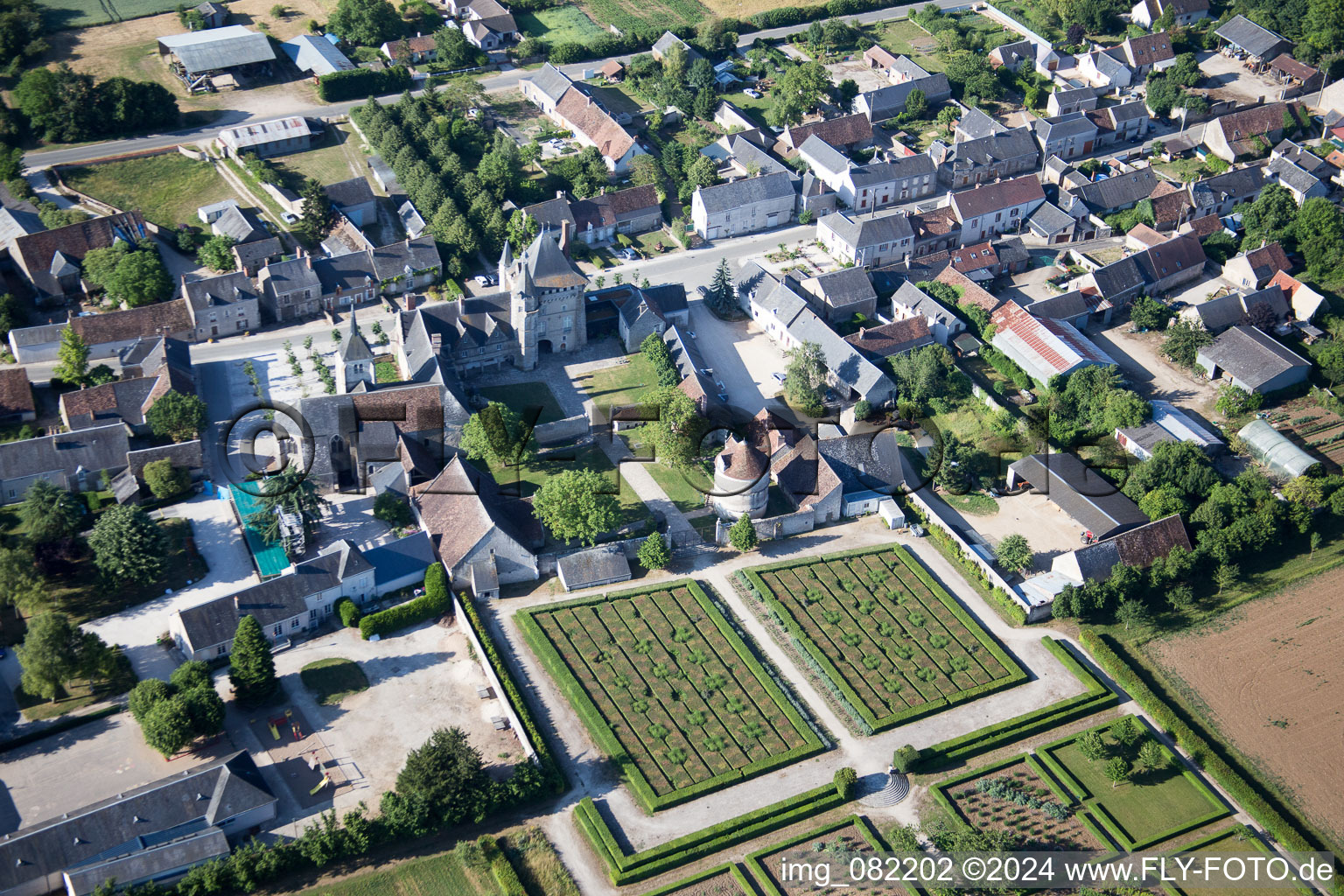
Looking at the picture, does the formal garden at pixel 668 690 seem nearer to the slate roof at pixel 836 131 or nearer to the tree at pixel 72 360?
the tree at pixel 72 360

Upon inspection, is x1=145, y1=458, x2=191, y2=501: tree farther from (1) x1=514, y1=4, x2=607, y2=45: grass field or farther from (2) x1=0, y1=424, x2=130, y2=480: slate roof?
(1) x1=514, y1=4, x2=607, y2=45: grass field

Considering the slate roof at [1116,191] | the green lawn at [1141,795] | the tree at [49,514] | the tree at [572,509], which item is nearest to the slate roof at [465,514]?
the tree at [572,509]

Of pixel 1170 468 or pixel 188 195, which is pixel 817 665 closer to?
pixel 1170 468

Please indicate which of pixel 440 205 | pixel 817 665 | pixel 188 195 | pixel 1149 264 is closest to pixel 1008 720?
pixel 817 665

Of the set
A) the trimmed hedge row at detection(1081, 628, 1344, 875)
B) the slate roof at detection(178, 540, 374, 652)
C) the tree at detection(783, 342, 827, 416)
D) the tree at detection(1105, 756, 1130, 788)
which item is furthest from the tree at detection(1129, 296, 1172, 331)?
the slate roof at detection(178, 540, 374, 652)

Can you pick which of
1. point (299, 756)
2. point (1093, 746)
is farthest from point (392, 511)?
point (1093, 746)

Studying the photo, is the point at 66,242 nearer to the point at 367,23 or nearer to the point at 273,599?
the point at 273,599
